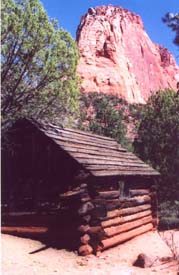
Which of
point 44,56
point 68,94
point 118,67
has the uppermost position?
point 118,67

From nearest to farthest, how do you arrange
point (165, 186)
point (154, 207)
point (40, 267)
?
1. point (40, 267)
2. point (154, 207)
3. point (165, 186)

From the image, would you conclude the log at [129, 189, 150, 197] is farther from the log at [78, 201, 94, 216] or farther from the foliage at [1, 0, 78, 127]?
the foliage at [1, 0, 78, 127]

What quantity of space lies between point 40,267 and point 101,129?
23.0m

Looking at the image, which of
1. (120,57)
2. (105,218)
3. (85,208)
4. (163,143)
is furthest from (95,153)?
(120,57)

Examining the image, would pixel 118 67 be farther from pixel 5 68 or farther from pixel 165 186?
pixel 5 68

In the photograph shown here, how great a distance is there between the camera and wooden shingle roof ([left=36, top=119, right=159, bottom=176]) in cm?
1278

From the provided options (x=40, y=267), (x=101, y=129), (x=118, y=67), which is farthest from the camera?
(x=118, y=67)

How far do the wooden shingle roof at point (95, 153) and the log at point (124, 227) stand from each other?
1.81m

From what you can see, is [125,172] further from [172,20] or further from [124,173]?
[172,20]

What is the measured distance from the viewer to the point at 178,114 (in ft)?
86.2

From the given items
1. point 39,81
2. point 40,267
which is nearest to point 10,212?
point 40,267

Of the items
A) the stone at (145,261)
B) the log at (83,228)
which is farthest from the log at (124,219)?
the stone at (145,261)

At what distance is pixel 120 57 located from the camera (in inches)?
3679

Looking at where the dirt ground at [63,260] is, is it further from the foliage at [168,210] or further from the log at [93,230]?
the foliage at [168,210]
